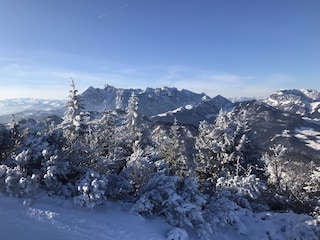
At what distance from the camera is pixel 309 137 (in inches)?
6363

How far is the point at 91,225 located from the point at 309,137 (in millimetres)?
174476

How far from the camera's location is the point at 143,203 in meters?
9.04

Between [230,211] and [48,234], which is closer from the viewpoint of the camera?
[48,234]

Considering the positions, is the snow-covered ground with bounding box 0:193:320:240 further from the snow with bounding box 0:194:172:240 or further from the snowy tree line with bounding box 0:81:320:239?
the snowy tree line with bounding box 0:81:320:239

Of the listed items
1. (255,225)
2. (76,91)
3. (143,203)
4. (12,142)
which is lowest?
(255,225)

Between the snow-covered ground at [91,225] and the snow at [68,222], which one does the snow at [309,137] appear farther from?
the snow at [68,222]

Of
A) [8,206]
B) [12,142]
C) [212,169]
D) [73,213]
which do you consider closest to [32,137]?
[12,142]

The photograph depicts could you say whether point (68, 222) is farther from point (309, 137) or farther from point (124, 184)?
point (309, 137)

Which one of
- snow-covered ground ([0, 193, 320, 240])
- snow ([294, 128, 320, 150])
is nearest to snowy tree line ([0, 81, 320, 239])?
snow-covered ground ([0, 193, 320, 240])

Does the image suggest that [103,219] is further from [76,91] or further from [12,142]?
[76,91]

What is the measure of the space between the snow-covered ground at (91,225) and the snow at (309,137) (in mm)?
146581

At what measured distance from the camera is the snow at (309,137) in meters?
145

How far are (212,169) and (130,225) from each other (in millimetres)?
11176

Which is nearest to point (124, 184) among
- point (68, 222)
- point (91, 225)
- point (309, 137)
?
point (91, 225)
